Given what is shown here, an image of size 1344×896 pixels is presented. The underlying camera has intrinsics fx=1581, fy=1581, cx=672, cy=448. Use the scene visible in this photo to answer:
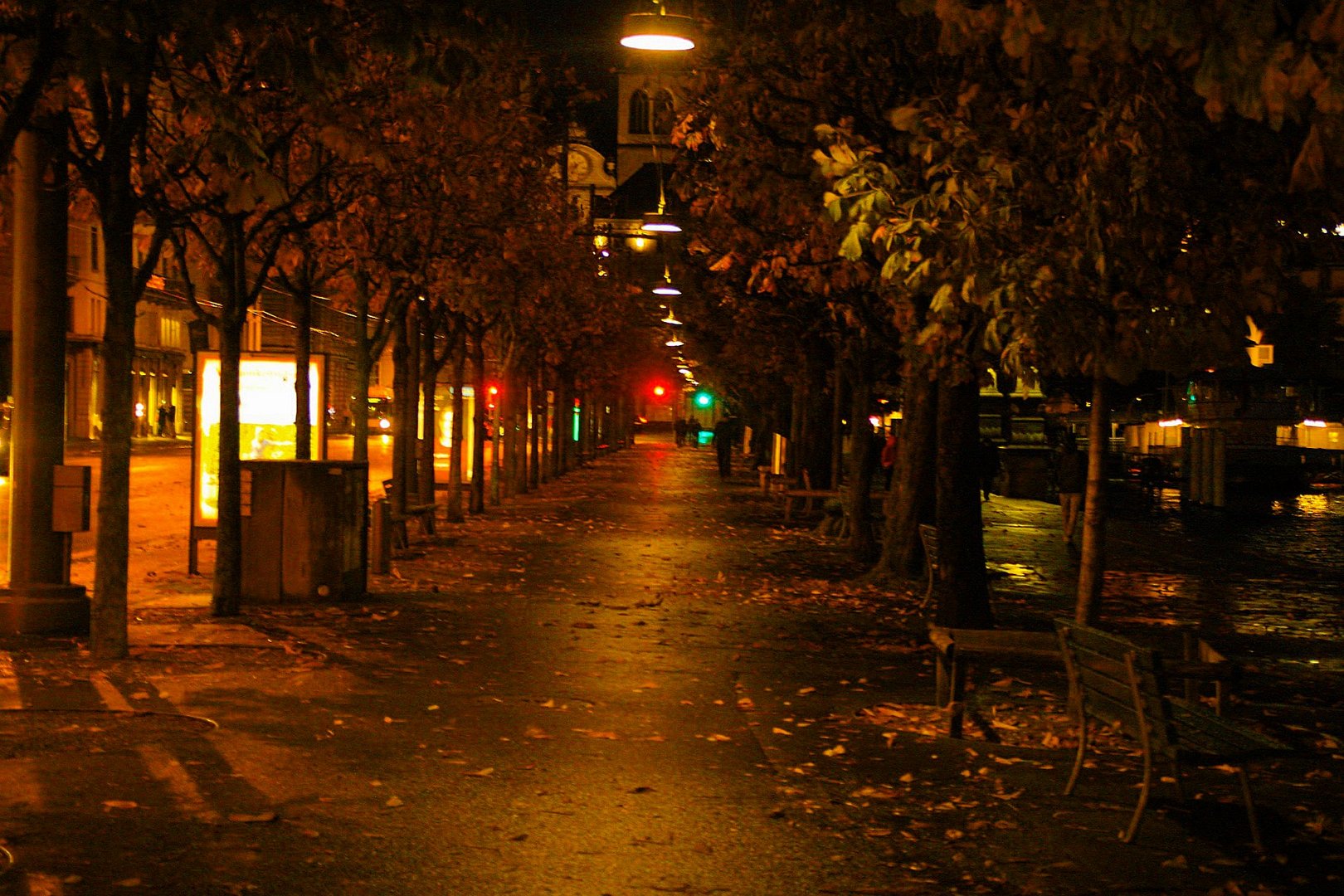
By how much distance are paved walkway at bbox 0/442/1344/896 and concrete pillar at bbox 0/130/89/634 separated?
0.58m

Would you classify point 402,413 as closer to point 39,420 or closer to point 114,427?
point 39,420

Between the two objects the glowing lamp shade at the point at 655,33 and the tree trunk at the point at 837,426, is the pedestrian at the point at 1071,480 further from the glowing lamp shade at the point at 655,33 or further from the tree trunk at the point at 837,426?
the glowing lamp shade at the point at 655,33

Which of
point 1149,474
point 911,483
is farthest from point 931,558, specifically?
point 1149,474

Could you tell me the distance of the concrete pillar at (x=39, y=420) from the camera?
12320 millimetres

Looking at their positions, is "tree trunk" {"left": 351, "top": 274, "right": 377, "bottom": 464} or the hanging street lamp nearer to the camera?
the hanging street lamp

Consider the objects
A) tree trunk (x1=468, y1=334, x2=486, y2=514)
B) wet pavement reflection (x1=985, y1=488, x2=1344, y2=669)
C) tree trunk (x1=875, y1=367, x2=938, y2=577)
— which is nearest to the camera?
wet pavement reflection (x1=985, y1=488, x2=1344, y2=669)

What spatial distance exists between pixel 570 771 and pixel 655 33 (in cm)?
640

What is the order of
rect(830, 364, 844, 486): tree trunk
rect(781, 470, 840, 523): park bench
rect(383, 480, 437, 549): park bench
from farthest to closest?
rect(830, 364, 844, 486): tree trunk < rect(781, 470, 840, 523): park bench < rect(383, 480, 437, 549): park bench

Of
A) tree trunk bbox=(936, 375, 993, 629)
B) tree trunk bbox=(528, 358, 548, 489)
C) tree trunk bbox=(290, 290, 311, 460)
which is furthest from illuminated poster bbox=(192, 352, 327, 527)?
tree trunk bbox=(528, 358, 548, 489)

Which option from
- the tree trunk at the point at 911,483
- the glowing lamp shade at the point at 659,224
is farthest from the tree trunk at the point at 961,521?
the glowing lamp shade at the point at 659,224

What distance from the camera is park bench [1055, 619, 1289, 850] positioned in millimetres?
7215

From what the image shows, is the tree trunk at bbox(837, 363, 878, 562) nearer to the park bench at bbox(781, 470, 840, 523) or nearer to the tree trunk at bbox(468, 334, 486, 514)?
the park bench at bbox(781, 470, 840, 523)

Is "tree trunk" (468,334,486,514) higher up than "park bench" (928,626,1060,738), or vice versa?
"tree trunk" (468,334,486,514)

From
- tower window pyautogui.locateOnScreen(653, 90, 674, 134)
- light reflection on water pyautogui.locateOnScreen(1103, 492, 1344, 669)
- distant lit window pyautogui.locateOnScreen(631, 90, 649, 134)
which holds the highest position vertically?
distant lit window pyautogui.locateOnScreen(631, 90, 649, 134)
